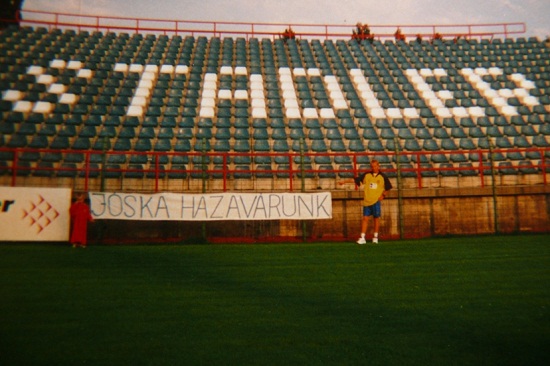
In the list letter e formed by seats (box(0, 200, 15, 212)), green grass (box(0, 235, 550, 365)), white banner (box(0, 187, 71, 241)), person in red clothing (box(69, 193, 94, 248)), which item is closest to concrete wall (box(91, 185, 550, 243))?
person in red clothing (box(69, 193, 94, 248))

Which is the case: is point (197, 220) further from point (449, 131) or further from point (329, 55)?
point (329, 55)

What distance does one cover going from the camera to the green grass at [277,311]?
2848mm

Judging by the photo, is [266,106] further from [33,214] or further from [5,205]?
[5,205]

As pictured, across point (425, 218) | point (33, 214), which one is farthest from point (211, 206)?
point (425, 218)

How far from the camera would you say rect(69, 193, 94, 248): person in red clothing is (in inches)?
369

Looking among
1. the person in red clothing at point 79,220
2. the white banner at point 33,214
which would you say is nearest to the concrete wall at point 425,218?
the person in red clothing at point 79,220

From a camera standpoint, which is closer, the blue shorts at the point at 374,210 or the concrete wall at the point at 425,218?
the blue shorts at the point at 374,210

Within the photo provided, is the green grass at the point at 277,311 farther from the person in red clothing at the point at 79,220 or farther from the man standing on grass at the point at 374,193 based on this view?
the man standing on grass at the point at 374,193

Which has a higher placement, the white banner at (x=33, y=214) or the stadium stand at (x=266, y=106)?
the stadium stand at (x=266, y=106)

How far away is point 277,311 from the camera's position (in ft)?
12.9

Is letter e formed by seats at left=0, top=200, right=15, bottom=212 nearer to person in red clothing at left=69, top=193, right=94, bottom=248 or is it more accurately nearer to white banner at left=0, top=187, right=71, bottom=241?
white banner at left=0, top=187, right=71, bottom=241

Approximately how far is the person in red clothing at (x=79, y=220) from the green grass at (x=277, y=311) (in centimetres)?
233

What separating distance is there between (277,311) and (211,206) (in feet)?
A: 22.9

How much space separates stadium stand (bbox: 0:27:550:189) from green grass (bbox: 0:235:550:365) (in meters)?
5.31
